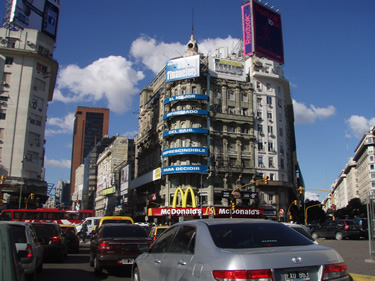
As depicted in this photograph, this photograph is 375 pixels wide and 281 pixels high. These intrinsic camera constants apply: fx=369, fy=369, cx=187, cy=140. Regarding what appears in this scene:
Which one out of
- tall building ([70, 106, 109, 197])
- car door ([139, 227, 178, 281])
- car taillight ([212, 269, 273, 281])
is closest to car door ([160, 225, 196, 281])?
car door ([139, 227, 178, 281])

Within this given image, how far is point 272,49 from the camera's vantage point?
205 feet

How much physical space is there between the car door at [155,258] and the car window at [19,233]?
13.5 ft

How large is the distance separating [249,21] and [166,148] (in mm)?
24695

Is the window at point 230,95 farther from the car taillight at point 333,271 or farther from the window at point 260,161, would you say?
the car taillight at point 333,271

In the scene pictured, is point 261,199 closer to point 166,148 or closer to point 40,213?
point 166,148

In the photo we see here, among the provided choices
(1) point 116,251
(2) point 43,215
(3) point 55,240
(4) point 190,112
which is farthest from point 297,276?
(4) point 190,112

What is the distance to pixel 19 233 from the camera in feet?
30.8

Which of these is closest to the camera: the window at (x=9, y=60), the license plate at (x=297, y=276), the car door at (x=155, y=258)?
the license plate at (x=297, y=276)

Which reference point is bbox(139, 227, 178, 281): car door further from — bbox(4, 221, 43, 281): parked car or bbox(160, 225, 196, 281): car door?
bbox(4, 221, 43, 281): parked car

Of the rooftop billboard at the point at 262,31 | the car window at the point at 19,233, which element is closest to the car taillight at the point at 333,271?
the car window at the point at 19,233

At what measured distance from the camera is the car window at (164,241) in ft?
19.8

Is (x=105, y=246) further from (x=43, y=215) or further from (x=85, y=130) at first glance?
(x=85, y=130)

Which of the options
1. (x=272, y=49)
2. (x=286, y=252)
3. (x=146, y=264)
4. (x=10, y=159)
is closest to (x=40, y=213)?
(x=10, y=159)

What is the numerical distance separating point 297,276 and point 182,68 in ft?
176
